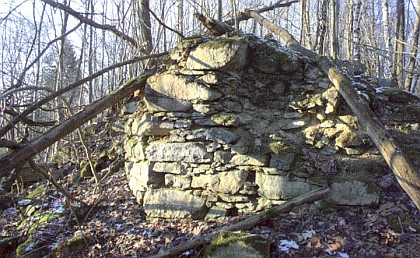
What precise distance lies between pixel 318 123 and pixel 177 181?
2.52m

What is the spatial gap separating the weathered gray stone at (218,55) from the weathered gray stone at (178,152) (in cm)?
131

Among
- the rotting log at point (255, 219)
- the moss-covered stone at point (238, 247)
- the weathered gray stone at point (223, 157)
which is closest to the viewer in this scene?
the moss-covered stone at point (238, 247)

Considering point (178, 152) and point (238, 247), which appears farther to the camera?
point (178, 152)

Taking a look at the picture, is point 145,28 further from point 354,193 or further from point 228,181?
point 354,193

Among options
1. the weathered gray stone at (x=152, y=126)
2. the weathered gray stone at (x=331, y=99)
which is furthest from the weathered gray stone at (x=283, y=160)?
the weathered gray stone at (x=152, y=126)

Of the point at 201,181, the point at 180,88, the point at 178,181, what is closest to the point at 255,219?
the point at 201,181

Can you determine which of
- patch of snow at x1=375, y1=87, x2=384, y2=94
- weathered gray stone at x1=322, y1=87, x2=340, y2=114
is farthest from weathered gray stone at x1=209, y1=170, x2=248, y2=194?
patch of snow at x1=375, y1=87, x2=384, y2=94

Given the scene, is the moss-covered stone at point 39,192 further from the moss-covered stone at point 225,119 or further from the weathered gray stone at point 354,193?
the weathered gray stone at point 354,193

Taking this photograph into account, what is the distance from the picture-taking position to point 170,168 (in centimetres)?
500

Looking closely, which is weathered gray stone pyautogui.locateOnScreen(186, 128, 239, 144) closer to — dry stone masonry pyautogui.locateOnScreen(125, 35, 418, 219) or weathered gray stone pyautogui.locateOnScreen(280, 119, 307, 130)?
dry stone masonry pyautogui.locateOnScreen(125, 35, 418, 219)

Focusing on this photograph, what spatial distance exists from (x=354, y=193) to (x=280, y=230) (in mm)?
1227

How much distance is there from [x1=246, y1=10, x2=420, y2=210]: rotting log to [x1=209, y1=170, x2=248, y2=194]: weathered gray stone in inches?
73.8

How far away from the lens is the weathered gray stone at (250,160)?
4648 mm

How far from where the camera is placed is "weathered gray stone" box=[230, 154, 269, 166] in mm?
4648
